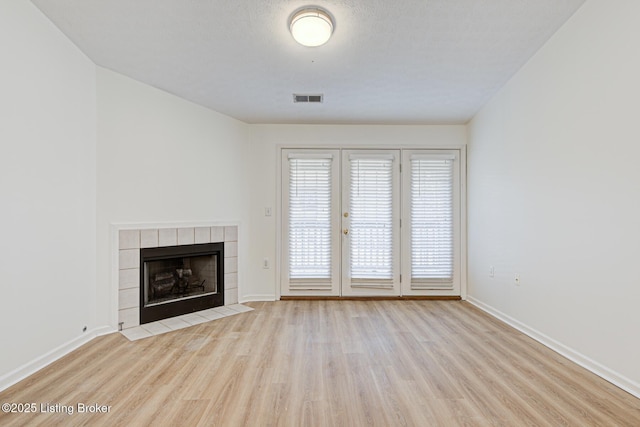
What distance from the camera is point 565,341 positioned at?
8.45 ft

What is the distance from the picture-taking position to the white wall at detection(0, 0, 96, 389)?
2047mm

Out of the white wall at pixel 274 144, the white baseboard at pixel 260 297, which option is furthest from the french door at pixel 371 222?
the white baseboard at pixel 260 297

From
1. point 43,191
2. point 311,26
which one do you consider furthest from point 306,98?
point 43,191

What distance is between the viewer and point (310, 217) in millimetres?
4289

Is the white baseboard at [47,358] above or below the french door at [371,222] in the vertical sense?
below

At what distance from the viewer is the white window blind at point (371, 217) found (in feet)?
14.1

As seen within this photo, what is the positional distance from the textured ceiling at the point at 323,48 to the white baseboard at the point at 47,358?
2.38m

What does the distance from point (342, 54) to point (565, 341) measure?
302cm

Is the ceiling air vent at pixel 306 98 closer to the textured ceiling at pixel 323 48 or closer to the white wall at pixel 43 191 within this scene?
the textured ceiling at pixel 323 48

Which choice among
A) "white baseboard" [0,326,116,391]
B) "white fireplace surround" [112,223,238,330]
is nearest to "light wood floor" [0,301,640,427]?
"white baseboard" [0,326,116,391]

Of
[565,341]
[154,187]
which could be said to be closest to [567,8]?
[565,341]

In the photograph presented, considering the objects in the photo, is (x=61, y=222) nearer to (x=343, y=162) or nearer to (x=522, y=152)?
(x=343, y=162)

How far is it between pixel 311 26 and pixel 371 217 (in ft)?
8.26

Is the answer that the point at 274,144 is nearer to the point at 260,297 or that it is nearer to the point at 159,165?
the point at 159,165
